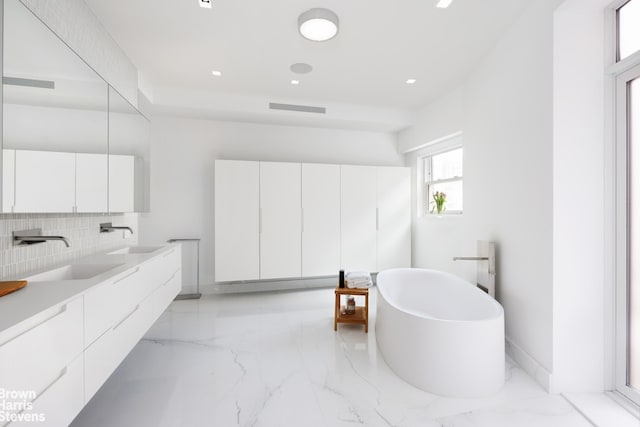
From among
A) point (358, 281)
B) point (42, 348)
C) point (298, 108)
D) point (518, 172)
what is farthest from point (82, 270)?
point (518, 172)

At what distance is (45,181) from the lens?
5.09 ft

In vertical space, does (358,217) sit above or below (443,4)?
below

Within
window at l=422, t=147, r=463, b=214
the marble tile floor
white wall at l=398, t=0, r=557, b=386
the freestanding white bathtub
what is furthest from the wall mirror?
window at l=422, t=147, r=463, b=214

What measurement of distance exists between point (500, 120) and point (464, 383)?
80.3 inches

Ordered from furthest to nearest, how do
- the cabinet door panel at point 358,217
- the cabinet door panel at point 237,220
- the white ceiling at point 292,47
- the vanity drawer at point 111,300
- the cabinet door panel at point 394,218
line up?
the cabinet door panel at point 394,218 < the cabinet door panel at point 358,217 < the cabinet door panel at point 237,220 < the white ceiling at point 292,47 < the vanity drawer at point 111,300

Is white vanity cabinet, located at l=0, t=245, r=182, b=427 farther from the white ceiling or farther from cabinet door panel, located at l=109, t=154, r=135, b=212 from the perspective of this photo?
the white ceiling

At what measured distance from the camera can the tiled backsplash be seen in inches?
56.9

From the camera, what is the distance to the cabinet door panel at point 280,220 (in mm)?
3718

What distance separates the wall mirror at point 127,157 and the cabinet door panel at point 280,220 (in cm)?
135

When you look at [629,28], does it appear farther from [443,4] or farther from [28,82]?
[28,82]

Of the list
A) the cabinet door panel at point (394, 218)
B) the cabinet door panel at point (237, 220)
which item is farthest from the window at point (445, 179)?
the cabinet door panel at point (237, 220)

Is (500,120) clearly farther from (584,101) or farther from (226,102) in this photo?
(226,102)

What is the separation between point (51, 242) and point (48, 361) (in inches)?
44.5

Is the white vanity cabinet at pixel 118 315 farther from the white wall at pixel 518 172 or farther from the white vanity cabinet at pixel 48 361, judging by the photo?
the white wall at pixel 518 172
